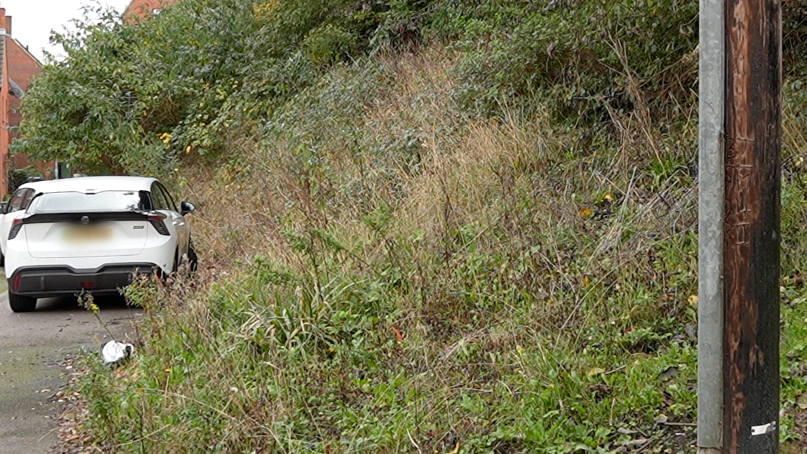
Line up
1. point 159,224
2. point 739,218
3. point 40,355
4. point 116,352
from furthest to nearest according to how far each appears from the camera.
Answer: point 159,224 < point 40,355 < point 116,352 < point 739,218

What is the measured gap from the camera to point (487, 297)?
6.33 m

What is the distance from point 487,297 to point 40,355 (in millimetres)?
4408

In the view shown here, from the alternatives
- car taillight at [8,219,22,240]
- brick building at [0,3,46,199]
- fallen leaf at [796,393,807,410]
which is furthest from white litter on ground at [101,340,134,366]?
brick building at [0,3,46,199]

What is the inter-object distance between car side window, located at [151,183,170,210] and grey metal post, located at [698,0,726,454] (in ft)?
28.3

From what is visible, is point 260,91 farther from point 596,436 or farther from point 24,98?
point 596,436

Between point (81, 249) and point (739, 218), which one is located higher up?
point (739, 218)

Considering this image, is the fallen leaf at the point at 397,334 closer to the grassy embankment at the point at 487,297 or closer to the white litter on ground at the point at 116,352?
the grassy embankment at the point at 487,297

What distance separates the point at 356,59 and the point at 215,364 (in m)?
11.9

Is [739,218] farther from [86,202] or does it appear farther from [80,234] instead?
[86,202]

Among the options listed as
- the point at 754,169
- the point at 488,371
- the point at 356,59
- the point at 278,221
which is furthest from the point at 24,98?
the point at 754,169

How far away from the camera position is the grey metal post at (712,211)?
3062 millimetres

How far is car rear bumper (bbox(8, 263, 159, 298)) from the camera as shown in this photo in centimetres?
1002

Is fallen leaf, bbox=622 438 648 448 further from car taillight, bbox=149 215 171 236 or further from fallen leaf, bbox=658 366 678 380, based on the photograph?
car taillight, bbox=149 215 171 236

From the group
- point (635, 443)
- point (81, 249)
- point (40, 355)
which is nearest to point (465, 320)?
point (635, 443)
